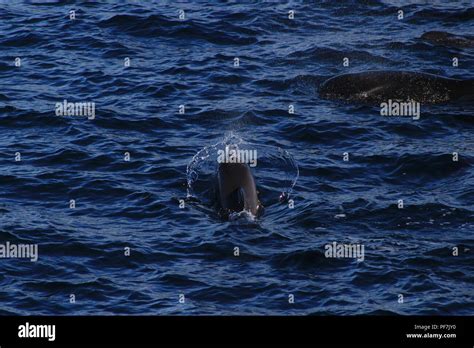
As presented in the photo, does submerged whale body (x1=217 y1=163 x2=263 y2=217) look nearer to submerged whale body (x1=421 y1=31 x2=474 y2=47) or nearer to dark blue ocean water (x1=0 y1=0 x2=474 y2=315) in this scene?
dark blue ocean water (x1=0 y1=0 x2=474 y2=315)

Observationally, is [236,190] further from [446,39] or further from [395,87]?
[446,39]

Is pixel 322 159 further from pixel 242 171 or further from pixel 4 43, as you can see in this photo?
pixel 4 43

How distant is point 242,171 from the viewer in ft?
76.5

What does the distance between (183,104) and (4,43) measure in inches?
285

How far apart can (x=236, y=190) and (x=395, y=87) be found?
27.0ft

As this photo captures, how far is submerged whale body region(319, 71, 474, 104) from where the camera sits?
2909 cm

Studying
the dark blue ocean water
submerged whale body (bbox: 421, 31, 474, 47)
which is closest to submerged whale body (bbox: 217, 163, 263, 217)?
the dark blue ocean water

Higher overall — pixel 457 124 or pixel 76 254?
pixel 457 124

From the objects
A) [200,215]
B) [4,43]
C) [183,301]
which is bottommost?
[183,301]

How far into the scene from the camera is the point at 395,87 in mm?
29266

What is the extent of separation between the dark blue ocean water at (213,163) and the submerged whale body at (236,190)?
310 millimetres

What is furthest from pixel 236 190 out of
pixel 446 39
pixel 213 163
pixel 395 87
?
pixel 446 39

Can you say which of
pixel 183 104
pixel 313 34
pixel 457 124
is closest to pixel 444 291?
pixel 457 124

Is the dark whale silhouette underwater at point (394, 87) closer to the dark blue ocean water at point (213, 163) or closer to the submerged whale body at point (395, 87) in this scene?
the submerged whale body at point (395, 87)
